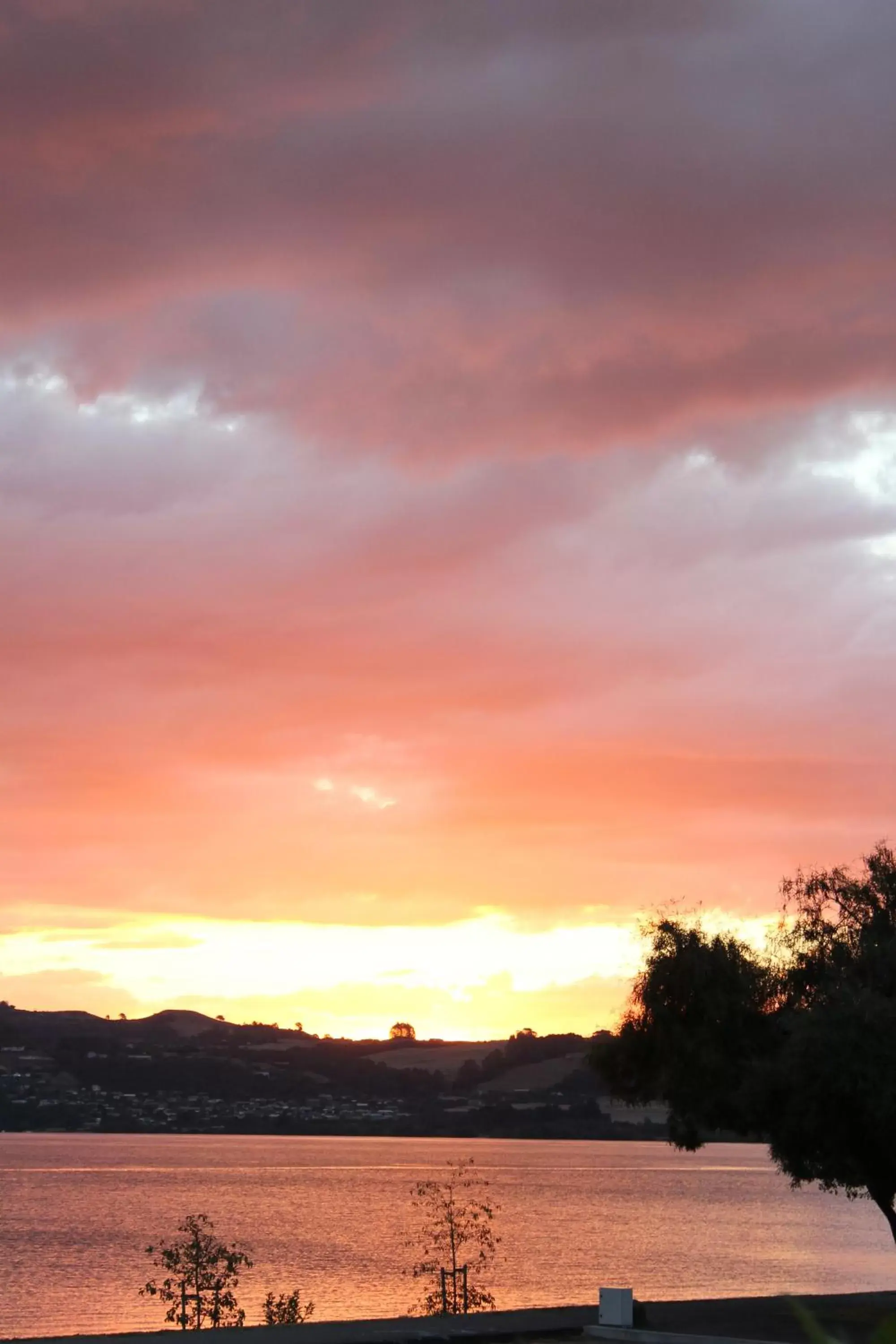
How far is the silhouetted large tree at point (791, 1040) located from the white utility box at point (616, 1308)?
4429mm

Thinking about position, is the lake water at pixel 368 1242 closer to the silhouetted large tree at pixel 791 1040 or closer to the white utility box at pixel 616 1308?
the silhouetted large tree at pixel 791 1040

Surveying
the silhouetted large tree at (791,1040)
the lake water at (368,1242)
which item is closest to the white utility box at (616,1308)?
the silhouetted large tree at (791,1040)

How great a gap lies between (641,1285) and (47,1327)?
1034 inches

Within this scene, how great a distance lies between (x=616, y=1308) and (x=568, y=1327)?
91cm

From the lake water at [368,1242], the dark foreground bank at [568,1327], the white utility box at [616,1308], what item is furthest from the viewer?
the lake water at [368,1242]

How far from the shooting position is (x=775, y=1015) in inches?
1204

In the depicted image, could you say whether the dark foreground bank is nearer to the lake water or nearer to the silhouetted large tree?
the silhouetted large tree

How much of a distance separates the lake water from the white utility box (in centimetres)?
2769

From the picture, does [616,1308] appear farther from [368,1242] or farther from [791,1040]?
[368,1242]

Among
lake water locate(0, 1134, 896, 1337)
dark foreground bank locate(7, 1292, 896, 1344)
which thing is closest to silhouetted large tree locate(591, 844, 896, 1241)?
dark foreground bank locate(7, 1292, 896, 1344)

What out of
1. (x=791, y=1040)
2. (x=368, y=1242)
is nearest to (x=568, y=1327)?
(x=791, y=1040)

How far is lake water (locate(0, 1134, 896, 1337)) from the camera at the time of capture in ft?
208

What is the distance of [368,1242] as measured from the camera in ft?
311

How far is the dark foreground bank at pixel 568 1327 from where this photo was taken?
22.6m
